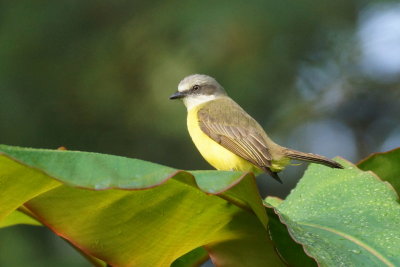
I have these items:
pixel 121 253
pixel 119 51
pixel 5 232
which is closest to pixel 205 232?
pixel 121 253

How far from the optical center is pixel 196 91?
14.4 ft

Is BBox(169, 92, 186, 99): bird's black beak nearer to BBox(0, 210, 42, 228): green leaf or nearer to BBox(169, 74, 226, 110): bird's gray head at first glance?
BBox(169, 74, 226, 110): bird's gray head

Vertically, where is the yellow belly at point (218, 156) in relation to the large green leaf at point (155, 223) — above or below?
below

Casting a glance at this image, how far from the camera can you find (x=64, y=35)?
7141 mm

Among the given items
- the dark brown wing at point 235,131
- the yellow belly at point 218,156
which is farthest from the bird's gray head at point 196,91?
the yellow belly at point 218,156

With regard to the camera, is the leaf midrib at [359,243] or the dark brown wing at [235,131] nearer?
the leaf midrib at [359,243]

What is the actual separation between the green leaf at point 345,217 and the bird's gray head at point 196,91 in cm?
214

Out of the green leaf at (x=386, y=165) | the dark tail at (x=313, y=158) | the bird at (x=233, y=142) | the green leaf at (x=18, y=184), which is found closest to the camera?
the green leaf at (x=18, y=184)

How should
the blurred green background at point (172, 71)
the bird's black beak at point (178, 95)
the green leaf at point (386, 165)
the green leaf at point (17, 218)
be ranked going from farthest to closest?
the blurred green background at point (172, 71) < the bird's black beak at point (178, 95) < the green leaf at point (386, 165) < the green leaf at point (17, 218)

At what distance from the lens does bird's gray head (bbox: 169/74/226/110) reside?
4340 millimetres

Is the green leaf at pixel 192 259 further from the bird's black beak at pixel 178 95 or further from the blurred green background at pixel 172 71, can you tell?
the blurred green background at pixel 172 71

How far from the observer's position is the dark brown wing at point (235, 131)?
3.39 metres

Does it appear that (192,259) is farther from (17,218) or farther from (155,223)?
(17,218)

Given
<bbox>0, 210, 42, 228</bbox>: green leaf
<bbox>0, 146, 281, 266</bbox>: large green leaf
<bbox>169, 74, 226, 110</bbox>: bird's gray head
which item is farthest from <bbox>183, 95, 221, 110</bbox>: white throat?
<bbox>0, 146, 281, 266</bbox>: large green leaf
